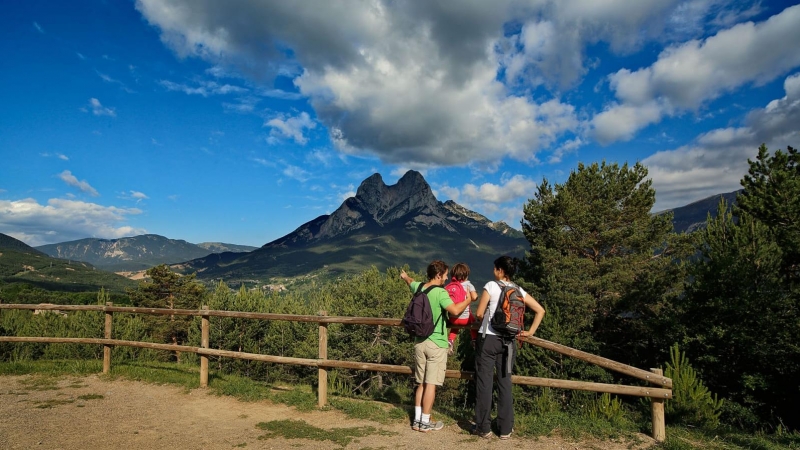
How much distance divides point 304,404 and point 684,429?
538cm

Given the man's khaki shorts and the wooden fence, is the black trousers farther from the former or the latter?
the man's khaki shorts

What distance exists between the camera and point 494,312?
4.84 metres

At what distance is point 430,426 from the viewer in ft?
17.2

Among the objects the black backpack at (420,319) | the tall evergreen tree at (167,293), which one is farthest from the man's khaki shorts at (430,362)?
the tall evergreen tree at (167,293)

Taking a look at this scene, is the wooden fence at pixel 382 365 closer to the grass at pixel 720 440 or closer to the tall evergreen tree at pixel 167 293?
the grass at pixel 720 440

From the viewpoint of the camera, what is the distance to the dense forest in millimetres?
13750

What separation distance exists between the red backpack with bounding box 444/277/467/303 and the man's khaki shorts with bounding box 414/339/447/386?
633 mm

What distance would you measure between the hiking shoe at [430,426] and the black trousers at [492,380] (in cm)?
51

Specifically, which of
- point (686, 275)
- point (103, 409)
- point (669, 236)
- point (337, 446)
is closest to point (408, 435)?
point (337, 446)

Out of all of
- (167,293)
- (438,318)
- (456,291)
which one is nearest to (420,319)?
(438,318)

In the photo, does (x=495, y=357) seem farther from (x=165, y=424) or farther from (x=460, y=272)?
(x=165, y=424)

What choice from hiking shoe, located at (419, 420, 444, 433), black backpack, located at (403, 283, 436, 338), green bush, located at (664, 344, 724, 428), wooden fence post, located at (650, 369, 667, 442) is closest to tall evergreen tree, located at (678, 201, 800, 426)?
green bush, located at (664, 344, 724, 428)

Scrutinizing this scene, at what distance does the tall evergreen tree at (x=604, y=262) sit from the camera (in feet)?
74.0

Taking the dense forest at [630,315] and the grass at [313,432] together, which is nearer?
the grass at [313,432]
